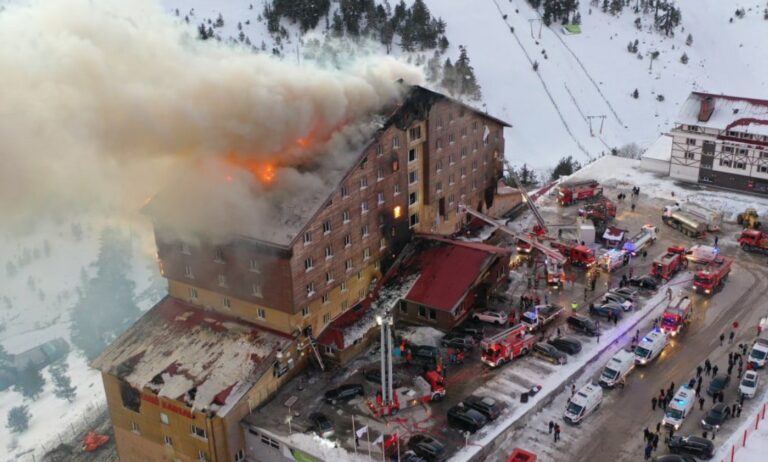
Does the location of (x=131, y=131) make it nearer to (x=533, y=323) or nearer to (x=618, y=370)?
(x=533, y=323)

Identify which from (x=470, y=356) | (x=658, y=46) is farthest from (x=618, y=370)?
(x=658, y=46)

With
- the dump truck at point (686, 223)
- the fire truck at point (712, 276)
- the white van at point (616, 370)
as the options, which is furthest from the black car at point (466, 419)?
the dump truck at point (686, 223)

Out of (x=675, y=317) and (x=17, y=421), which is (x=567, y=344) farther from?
(x=17, y=421)

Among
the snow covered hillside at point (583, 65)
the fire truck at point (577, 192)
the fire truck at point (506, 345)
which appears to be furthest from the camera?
the snow covered hillside at point (583, 65)

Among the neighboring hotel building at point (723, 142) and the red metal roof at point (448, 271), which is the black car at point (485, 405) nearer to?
the red metal roof at point (448, 271)

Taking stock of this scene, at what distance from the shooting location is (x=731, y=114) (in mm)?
71938

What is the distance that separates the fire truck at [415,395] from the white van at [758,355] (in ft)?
60.2

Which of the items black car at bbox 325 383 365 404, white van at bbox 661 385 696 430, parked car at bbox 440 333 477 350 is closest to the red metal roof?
parked car at bbox 440 333 477 350

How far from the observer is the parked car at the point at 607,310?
51.1 metres

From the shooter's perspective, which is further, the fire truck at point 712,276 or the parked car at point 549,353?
the fire truck at point 712,276

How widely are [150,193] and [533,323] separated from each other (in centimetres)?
2533

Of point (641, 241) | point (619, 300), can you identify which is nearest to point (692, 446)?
point (619, 300)

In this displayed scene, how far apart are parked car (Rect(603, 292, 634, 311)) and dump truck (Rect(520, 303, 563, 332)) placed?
368 cm

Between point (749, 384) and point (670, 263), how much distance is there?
14.7 m
